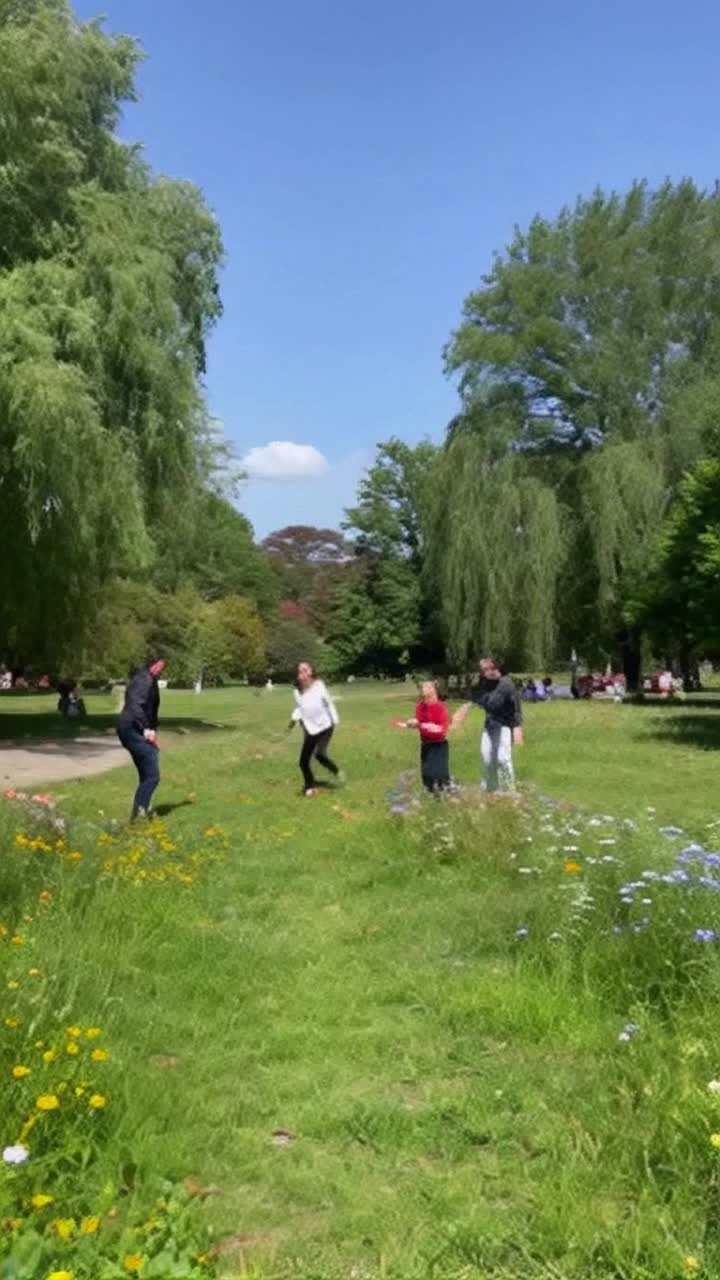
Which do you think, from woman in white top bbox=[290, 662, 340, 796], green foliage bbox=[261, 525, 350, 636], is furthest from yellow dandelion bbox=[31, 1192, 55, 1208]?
green foliage bbox=[261, 525, 350, 636]

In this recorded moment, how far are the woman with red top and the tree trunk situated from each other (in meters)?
27.2

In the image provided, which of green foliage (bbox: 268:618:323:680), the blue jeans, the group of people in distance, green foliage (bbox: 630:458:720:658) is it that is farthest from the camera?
green foliage (bbox: 268:618:323:680)

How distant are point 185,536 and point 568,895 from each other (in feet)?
63.9

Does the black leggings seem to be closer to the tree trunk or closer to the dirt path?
the dirt path

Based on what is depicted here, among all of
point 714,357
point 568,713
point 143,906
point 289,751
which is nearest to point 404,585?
point 714,357

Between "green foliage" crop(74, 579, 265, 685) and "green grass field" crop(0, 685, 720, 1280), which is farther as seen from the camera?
"green foliage" crop(74, 579, 265, 685)

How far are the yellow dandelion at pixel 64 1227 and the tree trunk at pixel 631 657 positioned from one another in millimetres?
36159

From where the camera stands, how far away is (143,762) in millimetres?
11227

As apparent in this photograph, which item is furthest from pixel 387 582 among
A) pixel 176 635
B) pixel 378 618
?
pixel 176 635

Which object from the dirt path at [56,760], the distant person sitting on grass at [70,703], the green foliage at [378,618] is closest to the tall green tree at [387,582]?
the green foliage at [378,618]

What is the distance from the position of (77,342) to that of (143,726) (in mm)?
9428

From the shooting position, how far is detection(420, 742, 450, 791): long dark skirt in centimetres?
1178

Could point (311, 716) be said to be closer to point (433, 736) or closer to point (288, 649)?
point (433, 736)

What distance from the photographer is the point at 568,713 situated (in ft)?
89.5
